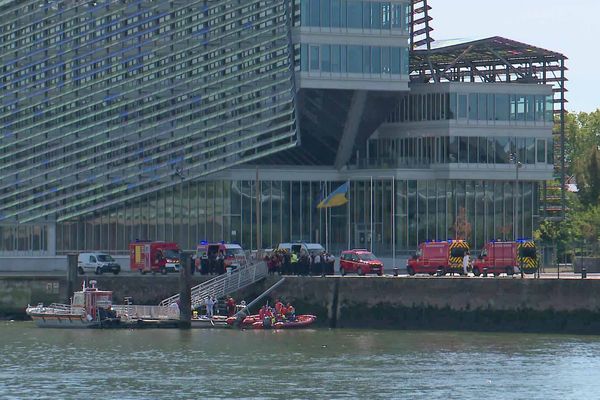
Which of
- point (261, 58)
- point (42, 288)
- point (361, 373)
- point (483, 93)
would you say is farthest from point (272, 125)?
point (361, 373)

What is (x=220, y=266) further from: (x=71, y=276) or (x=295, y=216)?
(x=295, y=216)

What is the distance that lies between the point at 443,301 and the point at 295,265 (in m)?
12.7

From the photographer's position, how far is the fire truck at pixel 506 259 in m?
106

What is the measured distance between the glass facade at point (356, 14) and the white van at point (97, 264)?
21.5 meters

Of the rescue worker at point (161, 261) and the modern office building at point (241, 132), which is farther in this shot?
the modern office building at point (241, 132)

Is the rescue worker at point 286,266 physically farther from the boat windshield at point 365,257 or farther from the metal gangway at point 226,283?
the boat windshield at point 365,257

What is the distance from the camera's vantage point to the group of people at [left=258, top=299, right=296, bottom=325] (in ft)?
317

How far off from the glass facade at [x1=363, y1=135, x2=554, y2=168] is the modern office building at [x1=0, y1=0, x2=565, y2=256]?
0.33 feet

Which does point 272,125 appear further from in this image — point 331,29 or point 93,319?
point 93,319

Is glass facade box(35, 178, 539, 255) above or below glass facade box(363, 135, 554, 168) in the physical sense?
below

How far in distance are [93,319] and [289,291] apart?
1056cm

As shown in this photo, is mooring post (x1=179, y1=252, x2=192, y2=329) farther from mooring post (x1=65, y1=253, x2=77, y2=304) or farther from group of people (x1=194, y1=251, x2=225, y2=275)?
mooring post (x1=65, y1=253, x2=77, y2=304)

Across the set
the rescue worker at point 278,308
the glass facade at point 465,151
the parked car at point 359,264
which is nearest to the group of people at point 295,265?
the parked car at point 359,264

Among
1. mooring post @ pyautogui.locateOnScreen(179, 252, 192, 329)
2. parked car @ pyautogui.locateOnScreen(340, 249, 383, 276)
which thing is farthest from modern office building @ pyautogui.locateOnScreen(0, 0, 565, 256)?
mooring post @ pyautogui.locateOnScreen(179, 252, 192, 329)
